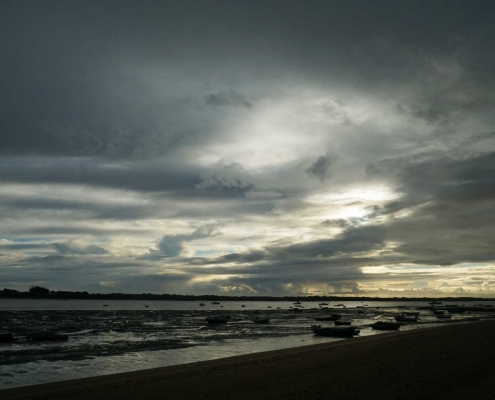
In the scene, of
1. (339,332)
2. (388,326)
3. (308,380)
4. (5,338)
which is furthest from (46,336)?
(388,326)

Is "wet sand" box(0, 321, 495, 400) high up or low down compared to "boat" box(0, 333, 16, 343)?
up

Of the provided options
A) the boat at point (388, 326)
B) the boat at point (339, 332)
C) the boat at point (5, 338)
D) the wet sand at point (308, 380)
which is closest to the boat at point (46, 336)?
the boat at point (5, 338)

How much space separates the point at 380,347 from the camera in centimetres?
3206

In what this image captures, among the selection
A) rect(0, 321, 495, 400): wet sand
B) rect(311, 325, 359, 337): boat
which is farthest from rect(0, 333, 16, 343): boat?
rect(311, 325, 359, 337): boat

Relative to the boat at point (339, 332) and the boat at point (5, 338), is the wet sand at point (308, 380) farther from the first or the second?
the boat at point (5, 338)

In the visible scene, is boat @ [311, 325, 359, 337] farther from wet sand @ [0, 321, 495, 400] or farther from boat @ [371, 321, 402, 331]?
wet sand @ [0, 321, 495, 400]

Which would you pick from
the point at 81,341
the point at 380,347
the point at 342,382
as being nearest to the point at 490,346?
the point at 380,347

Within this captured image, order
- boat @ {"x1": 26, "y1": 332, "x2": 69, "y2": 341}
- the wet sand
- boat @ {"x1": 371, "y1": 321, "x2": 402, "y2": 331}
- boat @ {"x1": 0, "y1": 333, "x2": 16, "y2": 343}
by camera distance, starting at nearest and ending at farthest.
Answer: the wet sand
boat @ {"x1": 0, "y1": 333, "x2": 16, "y2": 343}
boat @ {"x1": 26, "y1": 332, "x2": 69, "y2": 341}
boat @ {"x1": 371, "y1": 321, "x2": 402, "y2": 331}

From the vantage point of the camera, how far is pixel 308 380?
19234 mm

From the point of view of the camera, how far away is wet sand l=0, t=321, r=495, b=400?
54.4 feet

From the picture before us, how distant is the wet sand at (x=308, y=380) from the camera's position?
16578 millimetres

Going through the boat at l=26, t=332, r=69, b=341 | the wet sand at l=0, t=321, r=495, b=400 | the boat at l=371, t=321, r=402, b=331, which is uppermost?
the wet sand at l=0, t=321, r=495, b=400

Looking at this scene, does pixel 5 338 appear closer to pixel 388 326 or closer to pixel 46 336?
pixel 46 336

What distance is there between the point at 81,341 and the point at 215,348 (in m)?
14.1
